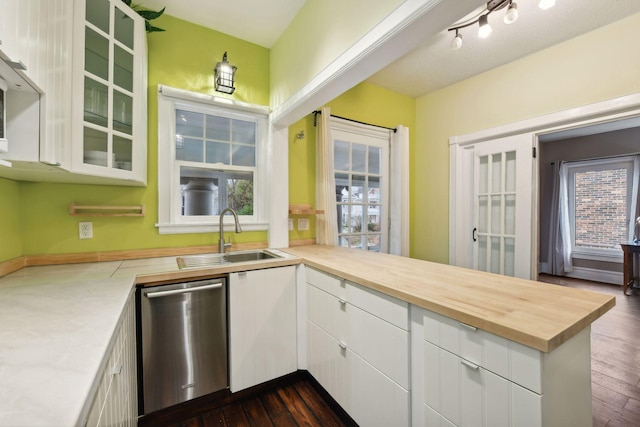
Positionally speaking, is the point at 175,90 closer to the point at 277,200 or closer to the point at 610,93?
the point at 277,200

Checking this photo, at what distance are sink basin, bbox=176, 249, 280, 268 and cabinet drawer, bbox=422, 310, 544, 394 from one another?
4.33 ft

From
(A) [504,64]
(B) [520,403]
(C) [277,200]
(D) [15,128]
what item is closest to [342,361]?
(B) [520,403]

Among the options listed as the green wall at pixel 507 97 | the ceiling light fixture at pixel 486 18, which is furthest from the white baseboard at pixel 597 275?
the ceiling light fixture at pixel 486 18

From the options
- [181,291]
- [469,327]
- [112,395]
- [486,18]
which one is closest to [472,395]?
[469,327]

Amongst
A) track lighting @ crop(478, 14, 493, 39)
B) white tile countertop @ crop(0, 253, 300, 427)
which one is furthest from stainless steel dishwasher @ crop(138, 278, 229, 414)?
track lighting @ crop(478, 14, 493, 39)

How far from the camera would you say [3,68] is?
833mm

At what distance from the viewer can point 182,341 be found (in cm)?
156

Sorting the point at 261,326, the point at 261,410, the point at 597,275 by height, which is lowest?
the point at 261,410

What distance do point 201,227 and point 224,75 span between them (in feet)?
4.04

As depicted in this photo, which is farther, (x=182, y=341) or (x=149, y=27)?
(x=149, y=27)

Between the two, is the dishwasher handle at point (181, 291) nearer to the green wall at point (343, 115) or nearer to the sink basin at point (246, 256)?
the sink basin at point (246, 256)

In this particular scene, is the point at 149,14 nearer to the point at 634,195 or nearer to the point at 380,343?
the point at 380,343

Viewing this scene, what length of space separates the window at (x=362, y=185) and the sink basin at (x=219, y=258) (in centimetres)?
91

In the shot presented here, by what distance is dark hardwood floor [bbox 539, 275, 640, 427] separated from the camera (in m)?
1.58
